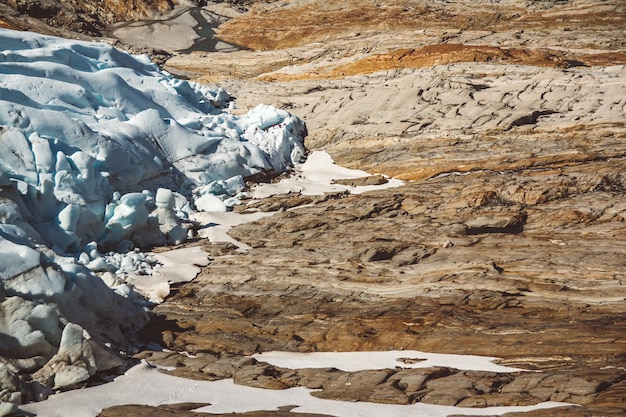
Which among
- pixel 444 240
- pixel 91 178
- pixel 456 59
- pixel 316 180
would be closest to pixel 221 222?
pixel 91 178

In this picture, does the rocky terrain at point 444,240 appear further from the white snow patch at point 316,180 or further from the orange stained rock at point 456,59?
the white snow patch at point 316,180

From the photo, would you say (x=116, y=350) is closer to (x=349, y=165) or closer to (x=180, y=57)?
(x=349, y=165)

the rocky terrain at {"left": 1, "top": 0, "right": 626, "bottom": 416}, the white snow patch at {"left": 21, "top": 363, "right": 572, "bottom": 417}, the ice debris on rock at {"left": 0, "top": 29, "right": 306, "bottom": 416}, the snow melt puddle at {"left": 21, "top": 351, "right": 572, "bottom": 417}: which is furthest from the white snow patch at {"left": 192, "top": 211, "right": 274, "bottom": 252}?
the white snow patch at {"left": 21, "top": 363, "right": 572, "bottom": 417}

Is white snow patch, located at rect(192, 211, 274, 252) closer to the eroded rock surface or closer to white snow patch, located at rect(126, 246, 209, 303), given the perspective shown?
the eroded rock surface

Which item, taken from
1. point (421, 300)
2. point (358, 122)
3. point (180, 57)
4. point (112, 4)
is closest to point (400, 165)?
point (358, 122)

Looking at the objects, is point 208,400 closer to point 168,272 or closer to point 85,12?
point 168,272

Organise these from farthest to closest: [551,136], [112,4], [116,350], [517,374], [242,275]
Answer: [112,4], [551,136], [242,275], [116,350], [517,374]

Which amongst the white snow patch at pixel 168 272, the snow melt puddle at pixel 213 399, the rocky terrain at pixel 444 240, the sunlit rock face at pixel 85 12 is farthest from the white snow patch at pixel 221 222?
the sunlit rock face at pixel 85 12
